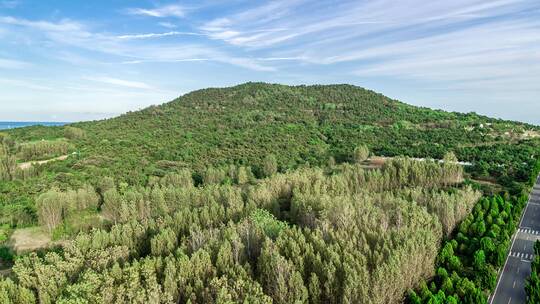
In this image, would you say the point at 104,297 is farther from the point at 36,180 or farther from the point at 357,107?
the point at 357,107

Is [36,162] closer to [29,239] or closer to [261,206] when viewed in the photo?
[29,239]

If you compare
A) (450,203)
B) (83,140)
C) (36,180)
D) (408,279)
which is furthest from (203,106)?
(408,279)

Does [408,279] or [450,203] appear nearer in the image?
[408,279]

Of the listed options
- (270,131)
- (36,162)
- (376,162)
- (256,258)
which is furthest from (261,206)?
(270,131)

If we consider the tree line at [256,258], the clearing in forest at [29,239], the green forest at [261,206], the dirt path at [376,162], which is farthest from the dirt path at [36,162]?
the dirt path at [376,162]

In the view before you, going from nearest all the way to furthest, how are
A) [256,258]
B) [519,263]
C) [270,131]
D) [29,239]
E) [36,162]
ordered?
[256,258]
[519,263]
[29,239]
[36,162]
[270,131]

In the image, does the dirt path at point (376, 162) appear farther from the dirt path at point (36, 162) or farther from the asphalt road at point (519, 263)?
the dirt path at point (36, 162)
